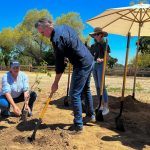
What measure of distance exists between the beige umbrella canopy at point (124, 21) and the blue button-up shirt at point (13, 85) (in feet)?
8.32

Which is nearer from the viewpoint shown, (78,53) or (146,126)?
(78,53)

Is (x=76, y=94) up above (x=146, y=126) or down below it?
above

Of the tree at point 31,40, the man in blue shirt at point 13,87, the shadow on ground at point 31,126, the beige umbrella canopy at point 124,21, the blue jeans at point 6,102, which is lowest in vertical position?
the shadow on ground at point 31,126

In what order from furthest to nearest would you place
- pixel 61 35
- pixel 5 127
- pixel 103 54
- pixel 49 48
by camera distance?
pixel 49 48
pixel 103 54
pixel 5 127
pixel 61 35

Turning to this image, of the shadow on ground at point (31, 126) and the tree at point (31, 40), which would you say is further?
the tree at point (31, 40)

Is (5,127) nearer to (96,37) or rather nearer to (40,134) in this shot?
(40,134)

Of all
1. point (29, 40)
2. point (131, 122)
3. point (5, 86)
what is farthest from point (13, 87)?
point (29, 40)

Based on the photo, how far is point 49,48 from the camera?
184 feet

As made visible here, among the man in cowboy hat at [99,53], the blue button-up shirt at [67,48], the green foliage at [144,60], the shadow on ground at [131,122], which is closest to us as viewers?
the blue button-up shirt at [67,48]

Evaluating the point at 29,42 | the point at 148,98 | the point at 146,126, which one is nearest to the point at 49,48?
the point at 29,42

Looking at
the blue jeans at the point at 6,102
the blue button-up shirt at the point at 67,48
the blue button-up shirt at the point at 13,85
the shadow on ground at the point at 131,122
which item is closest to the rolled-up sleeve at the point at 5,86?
the blue button-up shirt at the point at 13,85

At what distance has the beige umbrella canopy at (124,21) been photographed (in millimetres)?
8211

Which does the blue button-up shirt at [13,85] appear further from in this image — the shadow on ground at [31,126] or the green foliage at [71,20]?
the green foliage at [71,20]

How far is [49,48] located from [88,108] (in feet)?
166
